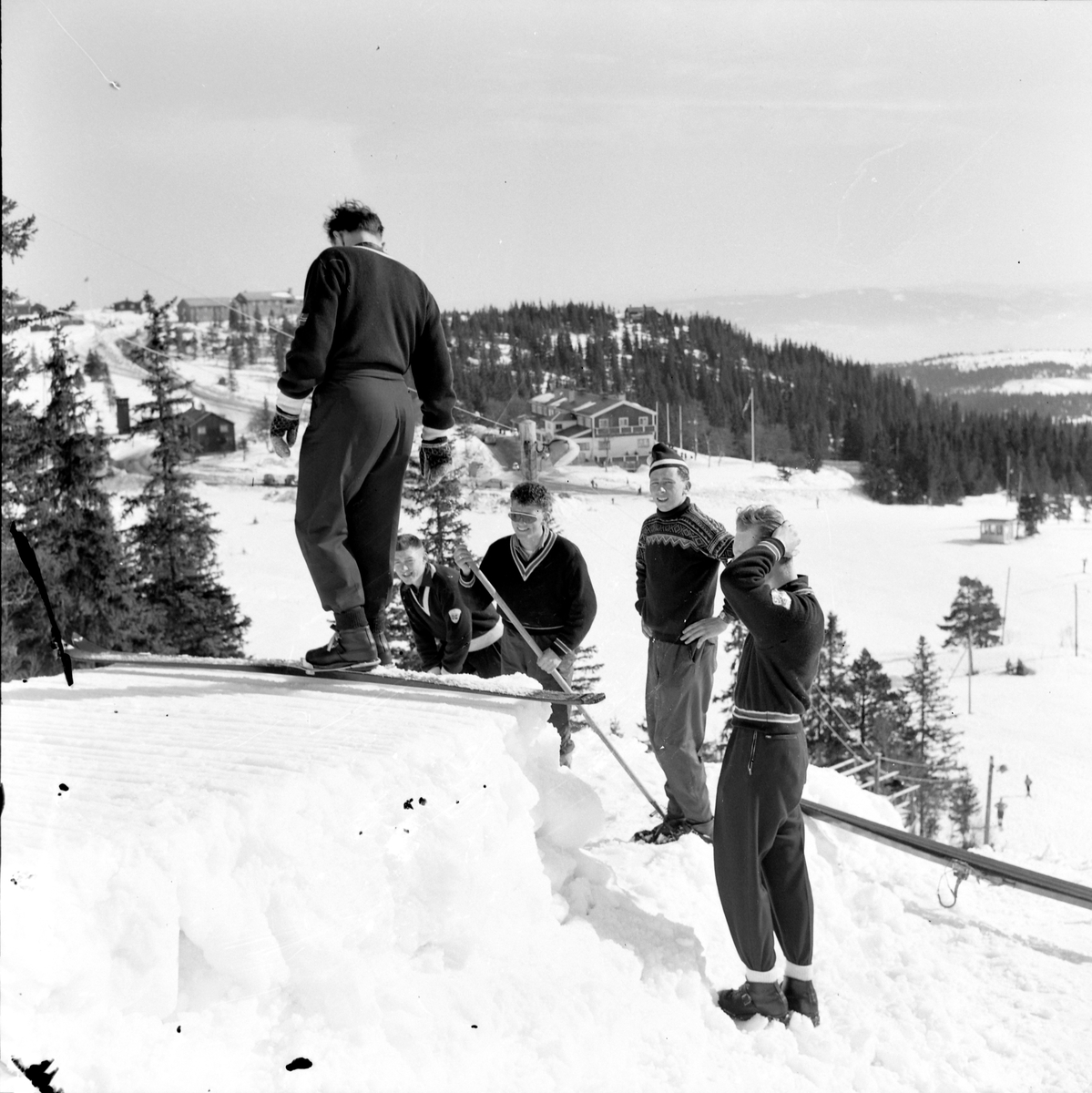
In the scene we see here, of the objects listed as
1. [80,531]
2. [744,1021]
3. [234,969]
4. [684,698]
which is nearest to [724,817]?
[744,1021]

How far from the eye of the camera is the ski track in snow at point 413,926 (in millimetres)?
2121

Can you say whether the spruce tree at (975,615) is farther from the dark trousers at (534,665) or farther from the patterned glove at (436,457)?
the patterned glove at (436,457)

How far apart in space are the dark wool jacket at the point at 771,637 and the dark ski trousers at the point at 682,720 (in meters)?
0.95

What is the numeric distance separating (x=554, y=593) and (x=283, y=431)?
6.04ft

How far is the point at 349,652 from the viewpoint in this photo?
3.98m

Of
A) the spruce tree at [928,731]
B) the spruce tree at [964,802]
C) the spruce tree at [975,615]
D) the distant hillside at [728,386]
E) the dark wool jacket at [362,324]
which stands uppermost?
the distant hillside at [728,386]

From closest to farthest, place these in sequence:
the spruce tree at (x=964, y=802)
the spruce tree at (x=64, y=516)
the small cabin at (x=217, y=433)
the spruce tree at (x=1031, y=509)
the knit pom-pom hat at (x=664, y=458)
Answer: the knit pom-pom hat at (x=664, y=458) < the spruce tree at (x=64, y=516) < the spruce tree at (x=1031, y=509) < the spruce tree at (x=964, y=802) < the small cabin at (x=217, y=433)

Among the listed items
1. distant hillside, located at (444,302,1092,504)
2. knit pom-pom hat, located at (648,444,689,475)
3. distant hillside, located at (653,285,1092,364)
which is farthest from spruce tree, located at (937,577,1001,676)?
knit pom-pom hat, located at (648,444,689,475)

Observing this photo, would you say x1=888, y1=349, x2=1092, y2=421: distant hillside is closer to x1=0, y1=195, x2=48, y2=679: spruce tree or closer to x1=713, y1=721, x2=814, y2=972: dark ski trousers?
x1=0, y1=195, x2=48, y2=679: spruce tree

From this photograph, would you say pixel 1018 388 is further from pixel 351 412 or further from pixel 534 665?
pixel 351 412

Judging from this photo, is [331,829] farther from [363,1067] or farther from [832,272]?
[832,272]

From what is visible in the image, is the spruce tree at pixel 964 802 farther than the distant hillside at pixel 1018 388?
No

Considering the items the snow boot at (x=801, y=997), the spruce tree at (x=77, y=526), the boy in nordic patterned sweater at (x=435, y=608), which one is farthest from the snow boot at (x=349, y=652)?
the spruce tree at (x=77, y=526)

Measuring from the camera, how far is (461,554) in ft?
16.7
